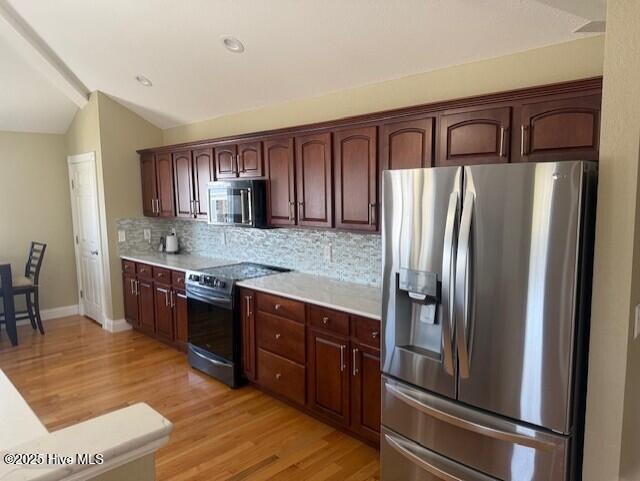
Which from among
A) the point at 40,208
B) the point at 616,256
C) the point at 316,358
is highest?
the point at 40,208

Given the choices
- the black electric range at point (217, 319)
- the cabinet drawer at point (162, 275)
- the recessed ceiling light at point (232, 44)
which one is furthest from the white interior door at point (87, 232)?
the recessed ceiling light at point (232, 44)

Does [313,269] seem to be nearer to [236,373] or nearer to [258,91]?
[236,373]

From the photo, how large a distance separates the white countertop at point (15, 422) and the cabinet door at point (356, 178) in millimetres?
2167

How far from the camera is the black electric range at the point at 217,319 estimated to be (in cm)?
368

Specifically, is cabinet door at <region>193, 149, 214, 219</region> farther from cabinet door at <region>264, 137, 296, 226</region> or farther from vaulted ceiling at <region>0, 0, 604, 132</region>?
cabinet door at <region>264, 137, 296, 226</region>

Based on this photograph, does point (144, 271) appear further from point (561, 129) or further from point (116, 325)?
point (561, 129)

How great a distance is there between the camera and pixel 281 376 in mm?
3383

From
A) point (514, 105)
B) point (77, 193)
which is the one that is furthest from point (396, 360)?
point (77, 193)

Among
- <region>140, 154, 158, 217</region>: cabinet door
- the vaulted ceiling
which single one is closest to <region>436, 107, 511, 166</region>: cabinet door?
the vaulted ceiling

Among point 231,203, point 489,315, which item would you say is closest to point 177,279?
point 231,203

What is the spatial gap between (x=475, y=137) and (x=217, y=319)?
2517mm

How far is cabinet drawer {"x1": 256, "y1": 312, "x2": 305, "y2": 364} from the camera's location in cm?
321

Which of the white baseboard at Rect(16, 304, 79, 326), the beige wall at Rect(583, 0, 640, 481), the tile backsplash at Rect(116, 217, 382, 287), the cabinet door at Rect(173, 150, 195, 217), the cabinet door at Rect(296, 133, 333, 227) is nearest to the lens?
the beige wall at Rect(583, 0, 640, 481)

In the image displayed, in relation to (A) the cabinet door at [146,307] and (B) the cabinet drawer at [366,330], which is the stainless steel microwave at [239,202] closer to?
(A) the cabinet door at [146,307]
